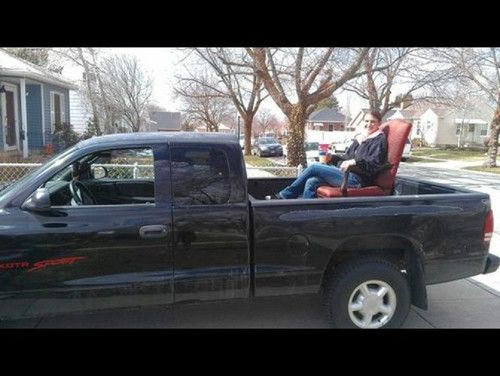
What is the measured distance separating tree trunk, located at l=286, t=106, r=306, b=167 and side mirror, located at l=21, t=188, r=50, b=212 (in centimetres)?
1034

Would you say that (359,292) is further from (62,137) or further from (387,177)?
(62,137)

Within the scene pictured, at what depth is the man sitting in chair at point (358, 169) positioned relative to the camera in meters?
4.42

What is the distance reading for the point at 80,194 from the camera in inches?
150

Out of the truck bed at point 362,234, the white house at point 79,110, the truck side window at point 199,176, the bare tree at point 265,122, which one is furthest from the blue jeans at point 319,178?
the bare tree at point 265,122

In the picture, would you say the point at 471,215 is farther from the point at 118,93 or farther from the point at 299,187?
the point at 118,93

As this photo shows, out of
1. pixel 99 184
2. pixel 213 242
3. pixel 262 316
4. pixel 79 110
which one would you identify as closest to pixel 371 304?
pixel 262 316

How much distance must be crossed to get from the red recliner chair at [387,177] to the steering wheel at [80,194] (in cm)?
241

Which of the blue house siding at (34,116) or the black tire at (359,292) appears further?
the blue house siding at (34,116)

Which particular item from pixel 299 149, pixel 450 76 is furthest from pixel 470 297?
pixel 450 76

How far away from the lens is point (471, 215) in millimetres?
3646

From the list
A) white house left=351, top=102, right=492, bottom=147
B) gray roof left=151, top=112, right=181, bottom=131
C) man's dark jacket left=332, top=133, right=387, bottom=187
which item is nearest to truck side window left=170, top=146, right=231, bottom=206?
man's dark jacket left=332, top=133, right=387, bottom=187

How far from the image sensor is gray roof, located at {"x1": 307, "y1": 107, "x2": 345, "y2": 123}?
2785 inches

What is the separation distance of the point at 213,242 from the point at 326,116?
233ft

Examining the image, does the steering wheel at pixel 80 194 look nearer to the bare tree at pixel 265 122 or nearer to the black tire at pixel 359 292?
the black tire at pixel 359 292
